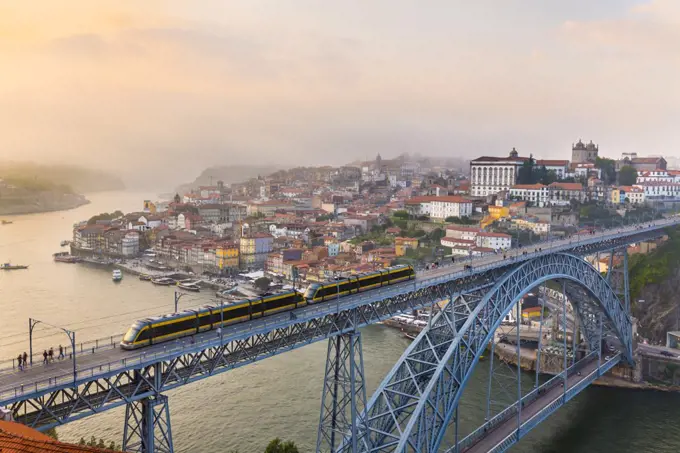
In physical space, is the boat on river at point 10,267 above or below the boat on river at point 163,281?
above

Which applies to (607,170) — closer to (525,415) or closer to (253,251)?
(253,251)

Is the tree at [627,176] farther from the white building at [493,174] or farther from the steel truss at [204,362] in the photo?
the steel truss at [204,362]

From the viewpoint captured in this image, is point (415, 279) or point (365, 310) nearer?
point (365, 310)

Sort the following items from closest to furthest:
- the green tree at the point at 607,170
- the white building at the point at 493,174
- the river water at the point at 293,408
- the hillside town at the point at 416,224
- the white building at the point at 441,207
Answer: the river water at the point at 293,408 → the hillside town at the point at 416,224 → the white building at the point at 441,207 → the white building at the point at 493,174 → the green tree at the point at 607,170

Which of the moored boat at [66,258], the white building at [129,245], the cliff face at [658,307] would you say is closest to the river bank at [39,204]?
the moored boat at [66,258]

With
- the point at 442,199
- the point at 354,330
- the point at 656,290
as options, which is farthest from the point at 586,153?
the point at 354,330

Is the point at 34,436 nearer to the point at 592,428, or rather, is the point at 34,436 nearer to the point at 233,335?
the point at 233,335

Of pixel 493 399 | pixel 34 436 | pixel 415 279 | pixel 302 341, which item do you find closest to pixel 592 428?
pixel 493 399

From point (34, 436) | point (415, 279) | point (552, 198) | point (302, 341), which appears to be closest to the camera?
point (34, 436)
